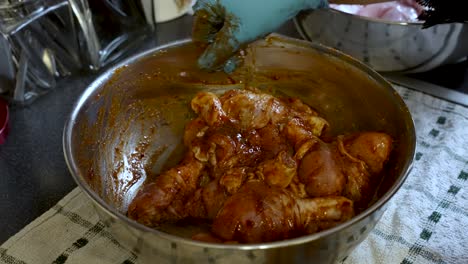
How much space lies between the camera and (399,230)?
0.85 metres

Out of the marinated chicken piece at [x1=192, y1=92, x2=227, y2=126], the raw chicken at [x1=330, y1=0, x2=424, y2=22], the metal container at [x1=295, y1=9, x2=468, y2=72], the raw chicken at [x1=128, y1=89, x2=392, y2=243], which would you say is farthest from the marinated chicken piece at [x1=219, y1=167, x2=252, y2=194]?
the raw chicken at [x1=330, y1=0, x2=424, y2=22]

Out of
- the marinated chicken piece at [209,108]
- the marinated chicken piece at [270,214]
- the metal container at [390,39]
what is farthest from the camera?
the metal container at [390,39]

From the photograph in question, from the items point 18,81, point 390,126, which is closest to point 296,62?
point 390,126

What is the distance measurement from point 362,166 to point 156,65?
40 cm

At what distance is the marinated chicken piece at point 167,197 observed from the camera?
2.55ft

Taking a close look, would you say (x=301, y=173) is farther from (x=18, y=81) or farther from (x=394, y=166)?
(x=18, y=81)

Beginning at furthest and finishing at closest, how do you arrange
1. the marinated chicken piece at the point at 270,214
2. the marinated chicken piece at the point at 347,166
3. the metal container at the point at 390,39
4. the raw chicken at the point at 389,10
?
1. the raw chicken at the point at 389,10
2. the metal container at the point at 390,39
3. the marinated chicken piece at the point at 347,166
4. the marinated chicken piece at the point at 270,214

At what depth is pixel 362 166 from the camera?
2.61ft

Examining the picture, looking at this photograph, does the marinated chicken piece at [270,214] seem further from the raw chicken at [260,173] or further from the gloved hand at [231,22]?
the gloved hand at [231,22]

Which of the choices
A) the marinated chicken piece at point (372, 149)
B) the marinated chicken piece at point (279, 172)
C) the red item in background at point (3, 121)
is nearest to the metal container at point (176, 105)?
the marinated chicken piece at point (372, 149)

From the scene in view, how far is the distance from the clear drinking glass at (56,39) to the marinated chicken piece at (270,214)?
0.66 m

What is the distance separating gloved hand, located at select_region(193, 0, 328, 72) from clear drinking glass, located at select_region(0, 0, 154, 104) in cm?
42

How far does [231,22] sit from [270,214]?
33 cm

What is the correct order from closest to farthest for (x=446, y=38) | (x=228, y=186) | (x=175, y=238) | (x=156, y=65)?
(x=175, y=238) < (x=228, y=186) < (x=156, y=65) < (x=446, y=38)
